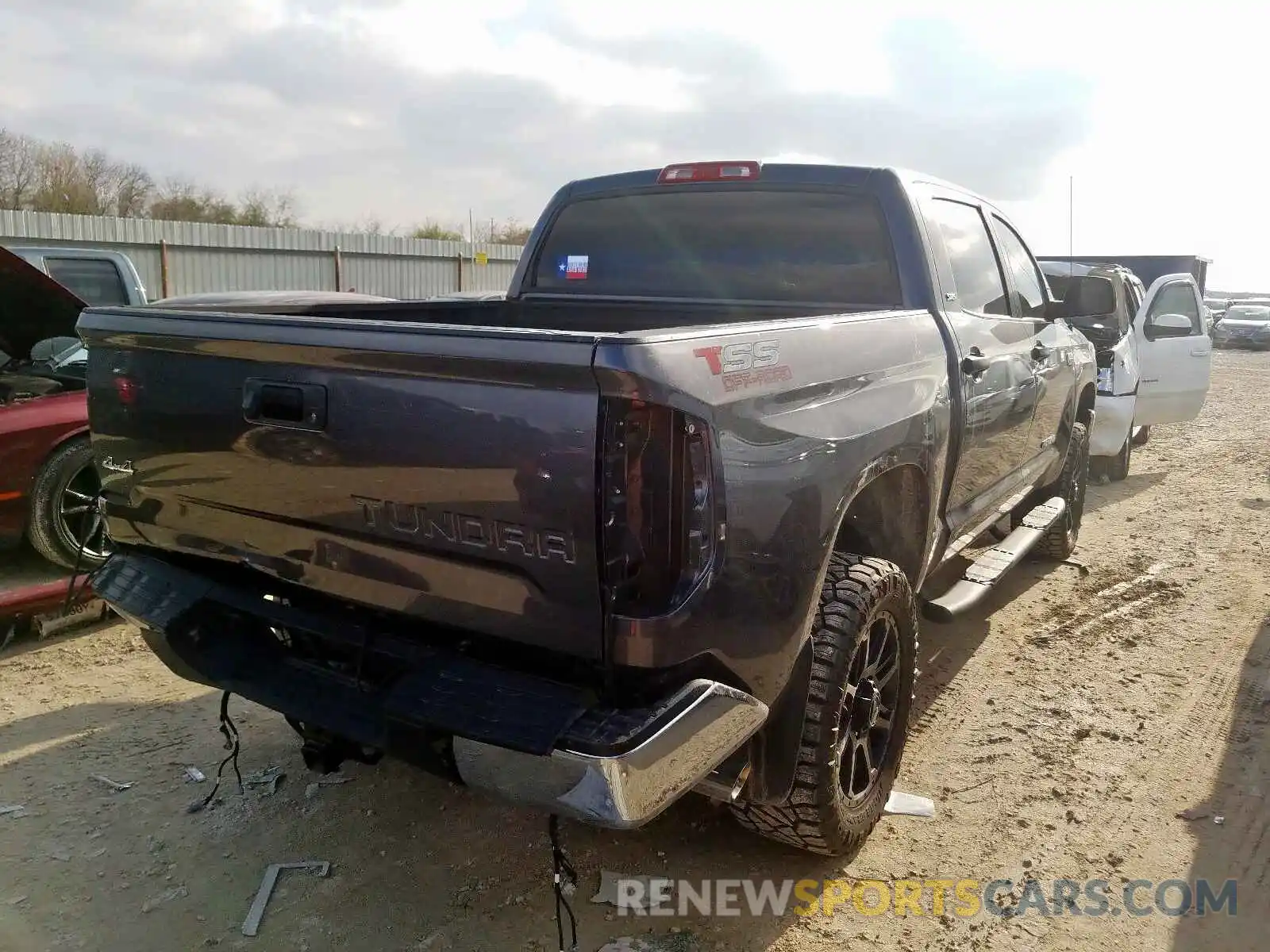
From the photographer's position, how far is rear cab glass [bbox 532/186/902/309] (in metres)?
3.74

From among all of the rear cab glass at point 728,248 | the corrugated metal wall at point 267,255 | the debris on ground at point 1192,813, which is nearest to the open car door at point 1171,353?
the rear cab glass at point 728,248

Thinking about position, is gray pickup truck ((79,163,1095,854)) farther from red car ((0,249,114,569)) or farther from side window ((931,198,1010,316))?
red car ((0,249,114,569))

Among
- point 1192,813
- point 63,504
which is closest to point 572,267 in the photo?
point 63,504

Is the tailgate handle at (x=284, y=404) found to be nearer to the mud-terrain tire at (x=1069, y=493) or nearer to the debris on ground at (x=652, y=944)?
the debris on ground at (x=652, y=944)

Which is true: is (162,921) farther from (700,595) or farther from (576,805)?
(700,595)

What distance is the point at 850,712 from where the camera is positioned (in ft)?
9.62

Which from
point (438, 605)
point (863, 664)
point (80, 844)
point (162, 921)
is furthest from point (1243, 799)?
point (80, 844)

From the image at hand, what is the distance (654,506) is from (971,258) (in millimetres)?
2658

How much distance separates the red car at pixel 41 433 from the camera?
492cm

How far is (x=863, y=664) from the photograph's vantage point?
3.00m

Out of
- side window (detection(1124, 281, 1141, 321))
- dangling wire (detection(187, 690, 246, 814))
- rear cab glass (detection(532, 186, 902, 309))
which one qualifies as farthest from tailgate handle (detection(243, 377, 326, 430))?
side window (detection(1124, 281, 1141, 321))

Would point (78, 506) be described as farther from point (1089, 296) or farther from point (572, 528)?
point (1089, 296)

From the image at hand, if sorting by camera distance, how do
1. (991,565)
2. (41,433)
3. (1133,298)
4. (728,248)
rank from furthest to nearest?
(1133,298) < (41,433) < (991,565) < (728,248)

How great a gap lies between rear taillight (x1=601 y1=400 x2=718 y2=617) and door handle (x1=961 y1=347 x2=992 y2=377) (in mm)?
1809
